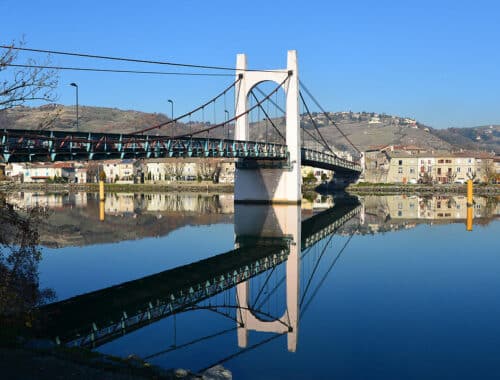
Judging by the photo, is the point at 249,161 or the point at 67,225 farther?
the point at 249,161

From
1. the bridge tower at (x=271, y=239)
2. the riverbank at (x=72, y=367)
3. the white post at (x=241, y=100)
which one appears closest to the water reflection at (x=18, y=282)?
the riverbank at (x=72, y=367)

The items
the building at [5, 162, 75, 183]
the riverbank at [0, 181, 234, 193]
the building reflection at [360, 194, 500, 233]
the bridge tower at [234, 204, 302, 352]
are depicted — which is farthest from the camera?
the building at [5, 162, 75, 183]

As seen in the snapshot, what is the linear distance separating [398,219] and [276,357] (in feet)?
88.1

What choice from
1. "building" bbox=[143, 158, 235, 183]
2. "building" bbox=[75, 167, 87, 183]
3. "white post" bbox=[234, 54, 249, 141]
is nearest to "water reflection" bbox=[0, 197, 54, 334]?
"white post" bbox=[234, 54, 249, 141]

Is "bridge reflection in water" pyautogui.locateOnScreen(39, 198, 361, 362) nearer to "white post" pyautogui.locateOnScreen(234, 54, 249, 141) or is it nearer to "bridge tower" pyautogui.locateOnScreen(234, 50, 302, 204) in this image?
"bridge tower" pyautogui.locateOnScreen(234, 50, 302, 204)

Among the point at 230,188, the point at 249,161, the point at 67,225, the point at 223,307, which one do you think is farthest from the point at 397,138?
the point at 223,307

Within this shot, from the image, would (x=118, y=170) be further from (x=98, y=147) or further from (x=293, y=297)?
(x=293, y=297)

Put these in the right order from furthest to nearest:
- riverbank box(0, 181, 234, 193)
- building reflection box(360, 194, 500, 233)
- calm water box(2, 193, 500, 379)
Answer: riverbank box(0, 181, 234, 193) → building reflection box(360, 194, 500, 233) → calm water box(2, 193, 500, 379)

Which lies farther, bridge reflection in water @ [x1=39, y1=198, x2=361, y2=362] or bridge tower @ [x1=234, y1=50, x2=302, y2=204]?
bridge tower @ [x1=234, y1=50, x2=302, y2=204]

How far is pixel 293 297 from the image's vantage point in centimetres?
1497

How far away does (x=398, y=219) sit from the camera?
3556 centimetres

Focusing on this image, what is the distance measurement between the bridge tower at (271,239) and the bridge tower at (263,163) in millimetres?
1481

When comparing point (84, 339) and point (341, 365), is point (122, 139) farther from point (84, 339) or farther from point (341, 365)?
point (341, 365)

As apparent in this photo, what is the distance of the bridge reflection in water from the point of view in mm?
11438
